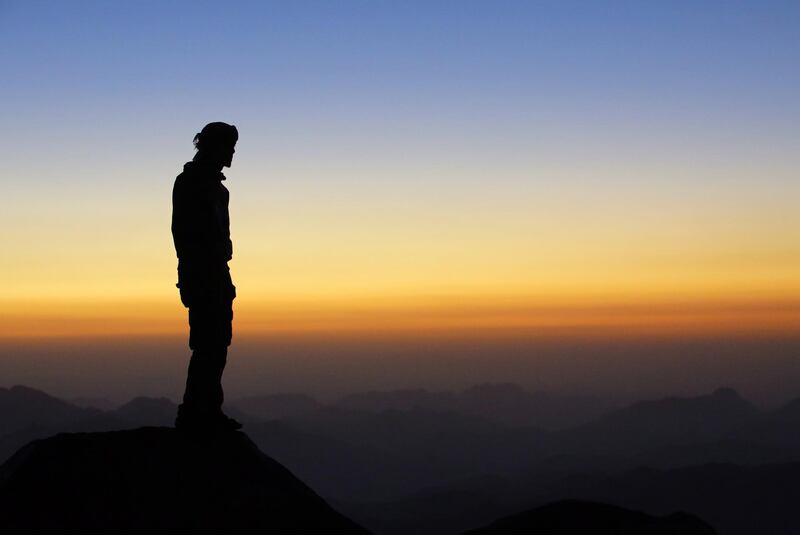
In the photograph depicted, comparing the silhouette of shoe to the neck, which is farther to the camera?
the silhouette of shoe

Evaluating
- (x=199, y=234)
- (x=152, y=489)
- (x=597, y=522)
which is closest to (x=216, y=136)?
(x=199, y=234)

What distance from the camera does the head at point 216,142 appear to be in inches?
552

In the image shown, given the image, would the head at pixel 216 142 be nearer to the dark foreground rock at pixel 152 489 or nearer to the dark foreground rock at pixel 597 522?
the dark foreground rock at pixel 152 489

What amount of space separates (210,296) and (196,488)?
2.93m

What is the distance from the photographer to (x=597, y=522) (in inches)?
842

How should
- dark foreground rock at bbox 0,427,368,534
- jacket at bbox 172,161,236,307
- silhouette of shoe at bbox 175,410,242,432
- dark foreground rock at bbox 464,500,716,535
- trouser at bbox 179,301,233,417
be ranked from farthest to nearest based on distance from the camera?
dark foreground rock at bbox 464,500,716,535 < silhouette of shoe at bbox 175,410,242,432 < trouser at bbox 179,301,233,417 < jacket at bbox 172,161,236,307 < dark foreground rock at bbox 0,427,368,534

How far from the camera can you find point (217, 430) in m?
14.6

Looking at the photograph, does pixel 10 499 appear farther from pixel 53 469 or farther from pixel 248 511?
pixel 248 511

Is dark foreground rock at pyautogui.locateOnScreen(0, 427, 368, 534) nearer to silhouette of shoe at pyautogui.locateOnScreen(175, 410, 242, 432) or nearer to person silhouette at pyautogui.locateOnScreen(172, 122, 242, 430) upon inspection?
silhouette of shoe at pyautogui.locateOnScreen(175, 410, 242, 432)

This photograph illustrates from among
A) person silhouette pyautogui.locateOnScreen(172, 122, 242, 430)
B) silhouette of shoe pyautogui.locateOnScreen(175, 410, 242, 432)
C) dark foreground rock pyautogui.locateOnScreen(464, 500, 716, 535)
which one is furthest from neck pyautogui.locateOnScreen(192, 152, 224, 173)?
dark foreground rock pyautogui.locateOnScreen(464, 500, 716, 535)

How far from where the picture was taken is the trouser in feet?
46.4

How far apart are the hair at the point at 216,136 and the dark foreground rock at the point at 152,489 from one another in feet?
15.2

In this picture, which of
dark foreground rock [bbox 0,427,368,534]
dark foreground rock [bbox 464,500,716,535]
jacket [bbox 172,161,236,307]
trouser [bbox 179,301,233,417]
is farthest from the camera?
dark foreground rock [bbox 464,500,716,535]

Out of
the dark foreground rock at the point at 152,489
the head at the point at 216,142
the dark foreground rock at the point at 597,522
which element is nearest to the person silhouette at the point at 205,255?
the head at the point at 216,142
